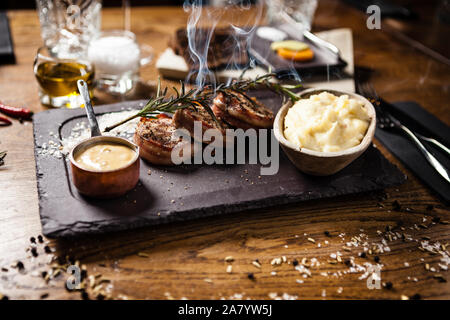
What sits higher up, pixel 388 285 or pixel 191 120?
pixel 191 120

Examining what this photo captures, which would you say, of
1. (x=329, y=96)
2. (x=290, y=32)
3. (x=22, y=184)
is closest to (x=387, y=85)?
(x=290, y=32)

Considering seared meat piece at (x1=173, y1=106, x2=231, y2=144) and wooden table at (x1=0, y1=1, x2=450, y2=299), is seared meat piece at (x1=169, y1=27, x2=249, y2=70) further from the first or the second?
wooden table at (x1=0, y1=1, x2=450, y2=299)

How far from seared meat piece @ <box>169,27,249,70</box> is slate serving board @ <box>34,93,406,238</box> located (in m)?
1.02

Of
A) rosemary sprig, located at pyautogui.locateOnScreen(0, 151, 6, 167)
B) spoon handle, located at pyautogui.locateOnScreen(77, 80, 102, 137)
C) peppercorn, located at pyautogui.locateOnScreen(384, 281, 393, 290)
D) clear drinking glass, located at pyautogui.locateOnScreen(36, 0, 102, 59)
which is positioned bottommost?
peppercorn, located at pyautogui.locateOnScreen(384, 281, 393, 290)

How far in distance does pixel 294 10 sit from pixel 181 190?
2473 millimetres

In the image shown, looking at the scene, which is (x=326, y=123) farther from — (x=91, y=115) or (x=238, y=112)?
(x=91, y=115)

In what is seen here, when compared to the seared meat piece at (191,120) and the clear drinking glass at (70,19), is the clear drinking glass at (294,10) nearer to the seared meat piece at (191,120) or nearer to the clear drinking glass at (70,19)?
the clear drinking glass at (70,19)

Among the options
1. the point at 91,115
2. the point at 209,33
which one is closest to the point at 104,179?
the point at 91,115

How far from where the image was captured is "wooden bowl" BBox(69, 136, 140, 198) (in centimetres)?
164

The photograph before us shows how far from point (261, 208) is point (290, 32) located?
202cm

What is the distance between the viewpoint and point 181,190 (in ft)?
5.92

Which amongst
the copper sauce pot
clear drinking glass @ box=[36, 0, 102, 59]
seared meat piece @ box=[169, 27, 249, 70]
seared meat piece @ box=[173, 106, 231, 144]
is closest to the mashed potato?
seared meat piece @ box=[173, 106, 231, 144]
